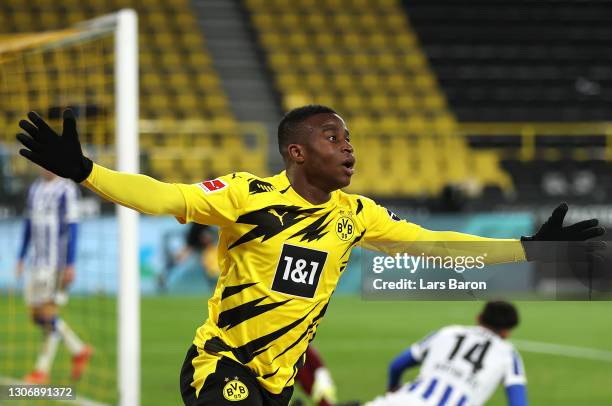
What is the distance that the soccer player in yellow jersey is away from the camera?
13.5 feet

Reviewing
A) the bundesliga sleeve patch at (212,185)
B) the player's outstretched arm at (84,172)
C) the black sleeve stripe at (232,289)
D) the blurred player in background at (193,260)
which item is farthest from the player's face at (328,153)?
the blurred player in background at (193,260)

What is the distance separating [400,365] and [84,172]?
9.65 ft

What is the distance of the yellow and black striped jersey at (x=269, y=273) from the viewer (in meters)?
4.14

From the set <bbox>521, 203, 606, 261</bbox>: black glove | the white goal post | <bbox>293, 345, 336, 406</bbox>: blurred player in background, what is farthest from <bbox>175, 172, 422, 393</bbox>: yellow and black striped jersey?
the white goal post

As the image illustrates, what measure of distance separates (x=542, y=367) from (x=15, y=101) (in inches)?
399

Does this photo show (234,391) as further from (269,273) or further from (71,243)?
(71,243)

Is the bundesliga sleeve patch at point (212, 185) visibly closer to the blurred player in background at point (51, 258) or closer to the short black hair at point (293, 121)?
the short black hair at point (293, 121)

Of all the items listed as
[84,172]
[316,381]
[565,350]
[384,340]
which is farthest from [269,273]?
[384,340]

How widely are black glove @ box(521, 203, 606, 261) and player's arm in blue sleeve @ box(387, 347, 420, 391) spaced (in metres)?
1.71

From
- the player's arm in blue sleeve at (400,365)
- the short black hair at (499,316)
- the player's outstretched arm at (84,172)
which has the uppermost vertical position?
the player's outstretched arm at (84,172)

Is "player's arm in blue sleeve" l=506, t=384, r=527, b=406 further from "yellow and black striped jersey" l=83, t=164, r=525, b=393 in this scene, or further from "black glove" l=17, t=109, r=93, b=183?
"black glove" l=17, t=109, r=93, b=183

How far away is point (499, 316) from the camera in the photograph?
5781 mm

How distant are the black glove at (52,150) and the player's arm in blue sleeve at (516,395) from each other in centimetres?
283

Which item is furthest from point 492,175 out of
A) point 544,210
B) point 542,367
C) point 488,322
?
point 488,322
